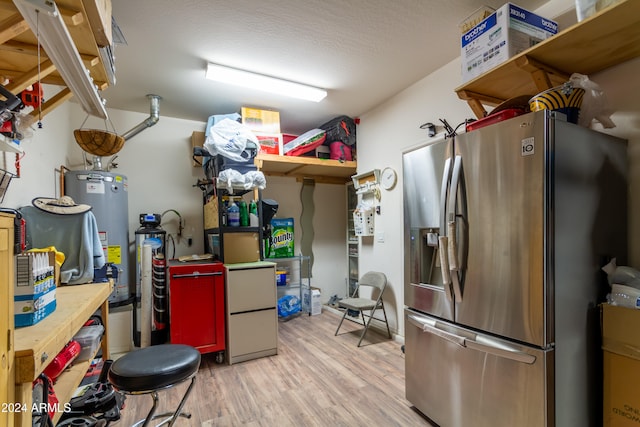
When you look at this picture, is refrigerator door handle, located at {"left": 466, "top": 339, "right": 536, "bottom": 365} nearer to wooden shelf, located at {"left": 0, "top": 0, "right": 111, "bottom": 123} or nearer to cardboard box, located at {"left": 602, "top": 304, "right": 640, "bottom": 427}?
cardboard box, located at {"left": 602, "top": 304, "right": 640, "bottom": 427}

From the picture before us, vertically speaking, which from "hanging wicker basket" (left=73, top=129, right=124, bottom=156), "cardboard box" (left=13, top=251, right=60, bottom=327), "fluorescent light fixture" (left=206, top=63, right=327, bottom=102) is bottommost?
"cardboard box" (left=13, top=251, right=60, bottom=327)

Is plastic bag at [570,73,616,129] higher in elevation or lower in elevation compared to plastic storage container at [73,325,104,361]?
higher

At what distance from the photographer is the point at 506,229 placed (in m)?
1.45

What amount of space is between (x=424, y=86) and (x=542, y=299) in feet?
7.52

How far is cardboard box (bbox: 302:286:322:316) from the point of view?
4297 millimetres

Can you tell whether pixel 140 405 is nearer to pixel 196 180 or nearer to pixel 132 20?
pixel 196 180

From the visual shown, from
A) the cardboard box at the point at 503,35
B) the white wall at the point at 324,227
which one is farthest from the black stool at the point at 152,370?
the white wall at the point at 324,227

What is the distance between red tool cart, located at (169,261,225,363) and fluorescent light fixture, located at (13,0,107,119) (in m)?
1.69

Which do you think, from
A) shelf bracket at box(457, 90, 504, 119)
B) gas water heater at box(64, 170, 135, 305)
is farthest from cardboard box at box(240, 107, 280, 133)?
shelf bracket at box(457, 90, 504, 119)

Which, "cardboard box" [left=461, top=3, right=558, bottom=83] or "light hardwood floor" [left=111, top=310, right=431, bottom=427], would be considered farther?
"light hardwood floor" [left=111, top=310, right=431, bottom=427]

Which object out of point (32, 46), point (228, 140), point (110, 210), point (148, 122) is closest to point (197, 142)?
point (148, 122)

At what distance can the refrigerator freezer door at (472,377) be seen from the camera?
1338 mm

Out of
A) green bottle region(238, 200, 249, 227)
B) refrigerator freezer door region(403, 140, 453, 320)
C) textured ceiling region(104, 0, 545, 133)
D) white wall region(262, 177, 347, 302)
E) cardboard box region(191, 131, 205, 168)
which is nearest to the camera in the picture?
refrigerator freezer door region(403, 140, 453, 320)

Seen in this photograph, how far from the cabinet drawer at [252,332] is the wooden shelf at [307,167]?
5.43 ft
